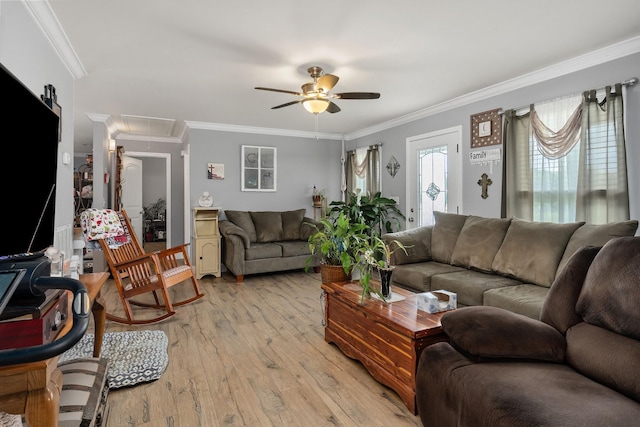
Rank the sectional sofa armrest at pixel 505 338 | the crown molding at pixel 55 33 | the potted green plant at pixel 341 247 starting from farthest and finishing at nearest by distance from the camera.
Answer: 1. the potted green plant at pixel 341 247
2. the crown molding at pixel 55 33
3. the sectional sofa armrest at pixel 505 338

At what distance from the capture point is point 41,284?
0.86 m

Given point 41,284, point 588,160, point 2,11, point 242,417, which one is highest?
point 2,11

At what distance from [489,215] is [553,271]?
1376 mm

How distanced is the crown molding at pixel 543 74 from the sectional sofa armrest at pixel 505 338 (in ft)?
8.30

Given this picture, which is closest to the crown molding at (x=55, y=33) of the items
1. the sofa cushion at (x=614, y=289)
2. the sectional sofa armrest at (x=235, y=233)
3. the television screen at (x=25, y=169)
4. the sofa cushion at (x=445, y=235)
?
the television screen at (x=25, y=169)

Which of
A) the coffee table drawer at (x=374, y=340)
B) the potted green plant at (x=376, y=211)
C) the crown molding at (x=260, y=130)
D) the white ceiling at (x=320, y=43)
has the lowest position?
the coffee table drawer at (x=374, y=340)

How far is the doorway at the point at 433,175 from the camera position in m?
4.35

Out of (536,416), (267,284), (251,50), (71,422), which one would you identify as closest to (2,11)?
(251,50)

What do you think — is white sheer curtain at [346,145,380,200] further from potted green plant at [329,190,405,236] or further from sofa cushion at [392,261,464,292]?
sofa cushion at [392,261,464,292]

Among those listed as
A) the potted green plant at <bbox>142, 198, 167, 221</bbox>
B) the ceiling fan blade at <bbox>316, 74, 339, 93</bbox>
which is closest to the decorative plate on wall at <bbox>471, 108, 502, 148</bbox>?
the ceiling fan blade at <bbox>316, 74, 339, 93</bbox>

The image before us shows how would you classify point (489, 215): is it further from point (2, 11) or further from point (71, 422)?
point (2, 11)

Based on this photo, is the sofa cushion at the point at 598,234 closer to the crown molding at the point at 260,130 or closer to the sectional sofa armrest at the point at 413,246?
the sectional sofa armrest at the point at 413,246

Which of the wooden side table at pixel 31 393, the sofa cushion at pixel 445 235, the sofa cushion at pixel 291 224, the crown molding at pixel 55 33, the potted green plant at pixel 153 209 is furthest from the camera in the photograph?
the potted green plant at pixel 153 209

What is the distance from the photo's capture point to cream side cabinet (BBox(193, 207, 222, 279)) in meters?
4.97
